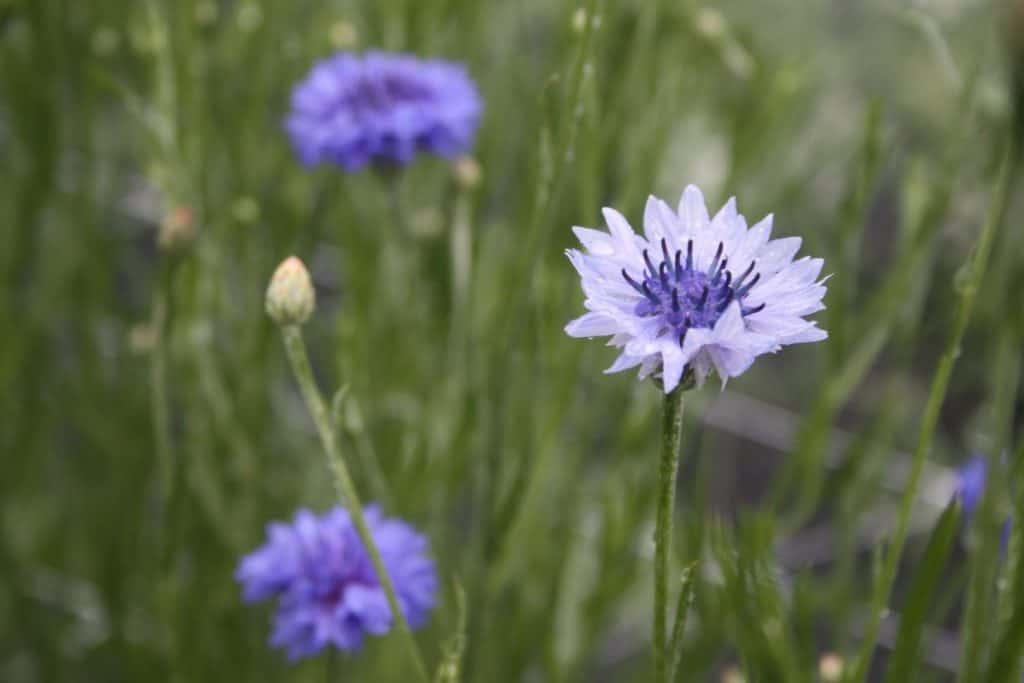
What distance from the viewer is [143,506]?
93 cm

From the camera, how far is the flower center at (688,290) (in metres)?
0.38

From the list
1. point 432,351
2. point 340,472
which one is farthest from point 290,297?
point 432,351

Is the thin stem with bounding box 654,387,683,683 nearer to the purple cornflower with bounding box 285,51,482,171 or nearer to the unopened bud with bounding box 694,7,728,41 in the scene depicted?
the purple cornflower with bounding box 285,51,482,171

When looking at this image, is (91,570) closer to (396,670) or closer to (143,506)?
(143,506)

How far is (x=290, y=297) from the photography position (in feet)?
1.48

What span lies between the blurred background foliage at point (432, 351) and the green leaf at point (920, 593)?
0.08ft

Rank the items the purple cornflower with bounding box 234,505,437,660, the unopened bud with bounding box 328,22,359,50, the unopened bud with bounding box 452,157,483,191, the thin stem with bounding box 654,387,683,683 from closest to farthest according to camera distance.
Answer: the thin stem with bounding box 654,387,683,683
the purple cornflower with bounding box 234,505,437,660
the unopened bud with bounding box 452,157,483,191
the unopened bud with bounding box 328,22,359,50

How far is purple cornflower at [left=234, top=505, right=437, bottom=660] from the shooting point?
570 mm

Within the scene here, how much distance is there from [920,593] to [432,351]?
0.49 meters

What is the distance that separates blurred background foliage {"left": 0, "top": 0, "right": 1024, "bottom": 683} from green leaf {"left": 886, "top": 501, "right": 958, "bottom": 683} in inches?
1.0

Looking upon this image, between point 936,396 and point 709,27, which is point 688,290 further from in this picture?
point 709,27

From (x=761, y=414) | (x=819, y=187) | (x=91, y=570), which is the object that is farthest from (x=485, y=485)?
(x=819, y=187)

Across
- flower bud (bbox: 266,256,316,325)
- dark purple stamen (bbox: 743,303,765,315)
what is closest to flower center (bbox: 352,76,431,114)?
flower bud (bbox: 266,256,316,325)

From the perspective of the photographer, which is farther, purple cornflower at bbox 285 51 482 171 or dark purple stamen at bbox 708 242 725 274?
purple cornflower at bbox 285 51 482 171
